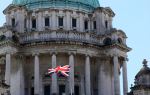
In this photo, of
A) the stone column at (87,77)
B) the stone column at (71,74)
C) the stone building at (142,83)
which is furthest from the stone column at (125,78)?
the stone building at (142,83)

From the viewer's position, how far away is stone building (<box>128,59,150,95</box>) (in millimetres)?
44281

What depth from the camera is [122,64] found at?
61094 millimetres

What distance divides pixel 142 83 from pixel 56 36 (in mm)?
16974

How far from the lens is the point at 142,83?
44.8 meters

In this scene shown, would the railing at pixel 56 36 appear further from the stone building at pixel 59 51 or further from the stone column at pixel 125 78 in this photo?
the stone column at pixel 125 78

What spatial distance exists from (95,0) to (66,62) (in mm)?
12172

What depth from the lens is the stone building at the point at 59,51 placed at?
2283 inches

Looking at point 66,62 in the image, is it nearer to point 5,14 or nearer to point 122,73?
point 122,73

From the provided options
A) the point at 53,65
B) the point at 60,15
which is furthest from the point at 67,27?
the point at 53,65

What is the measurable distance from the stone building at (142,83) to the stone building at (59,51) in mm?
12297

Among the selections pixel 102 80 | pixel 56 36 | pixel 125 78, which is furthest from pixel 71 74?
pixel 125 78

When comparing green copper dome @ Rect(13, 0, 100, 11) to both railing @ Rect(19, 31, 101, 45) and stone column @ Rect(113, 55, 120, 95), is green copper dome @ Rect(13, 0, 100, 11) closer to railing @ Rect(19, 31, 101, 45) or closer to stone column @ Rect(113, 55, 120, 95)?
railing @ Rect(19, 31, 101, 45)

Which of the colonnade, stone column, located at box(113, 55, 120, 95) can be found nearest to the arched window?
the colonnade

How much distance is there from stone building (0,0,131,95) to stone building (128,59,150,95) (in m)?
12.3
